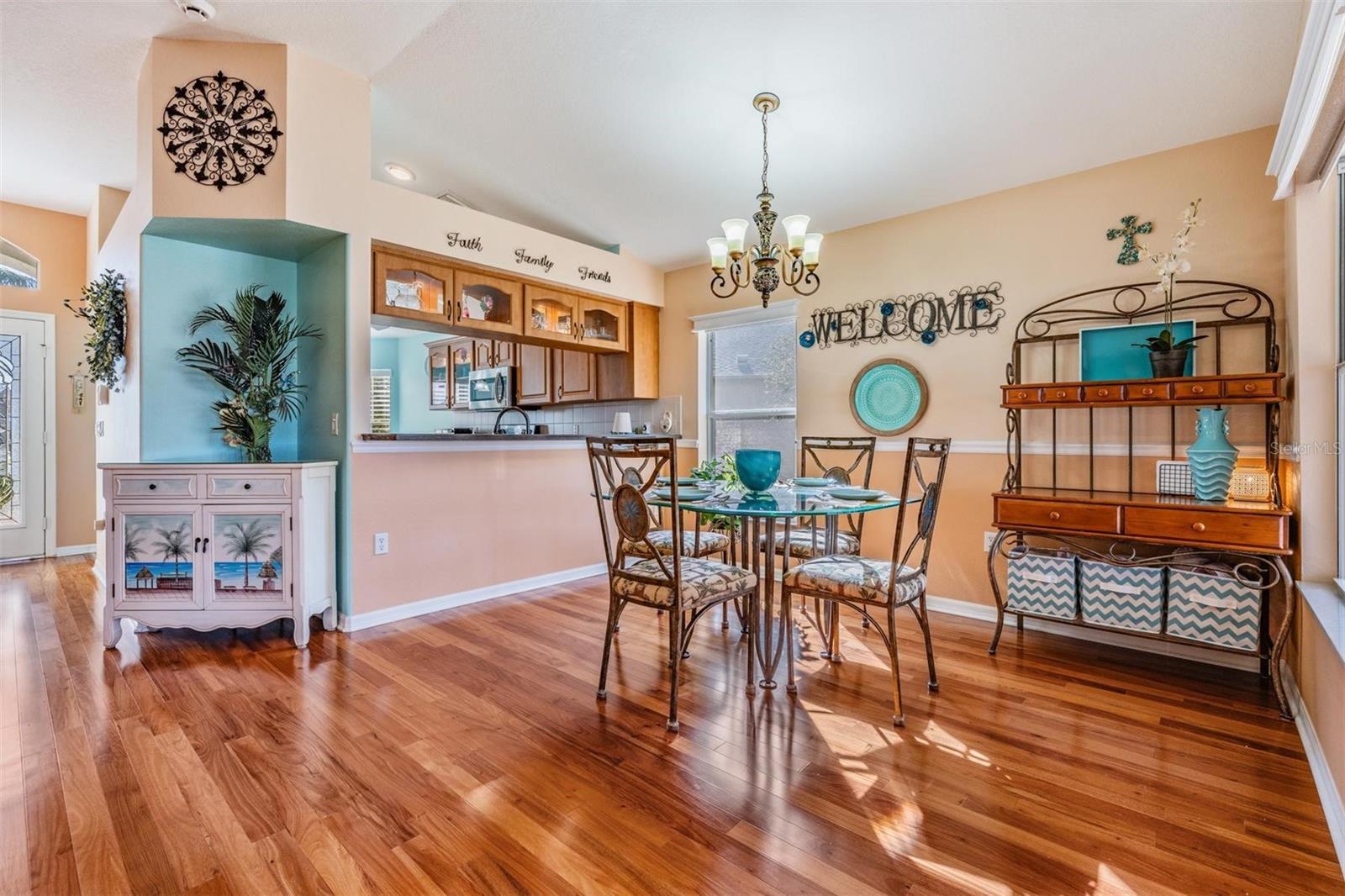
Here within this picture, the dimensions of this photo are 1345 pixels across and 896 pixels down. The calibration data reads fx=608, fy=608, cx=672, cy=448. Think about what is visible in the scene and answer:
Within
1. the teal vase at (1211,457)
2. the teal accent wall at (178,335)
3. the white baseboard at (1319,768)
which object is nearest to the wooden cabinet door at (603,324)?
Answer: the teal accent wall at (178,335)

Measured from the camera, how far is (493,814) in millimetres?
1641

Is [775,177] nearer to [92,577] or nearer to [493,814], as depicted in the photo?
[493,814]

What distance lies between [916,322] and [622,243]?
2247 mm

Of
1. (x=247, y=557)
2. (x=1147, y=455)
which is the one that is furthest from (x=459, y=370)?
(x=1147, y=455)

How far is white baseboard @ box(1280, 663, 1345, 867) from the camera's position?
4.93 feet

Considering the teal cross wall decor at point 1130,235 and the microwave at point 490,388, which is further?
the microwave at point 490,388

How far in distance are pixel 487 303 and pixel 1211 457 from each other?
152 inches

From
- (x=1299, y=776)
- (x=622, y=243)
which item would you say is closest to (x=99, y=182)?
(x=622, y=243)

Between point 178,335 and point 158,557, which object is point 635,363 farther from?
point 158,557

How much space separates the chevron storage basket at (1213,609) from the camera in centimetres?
239

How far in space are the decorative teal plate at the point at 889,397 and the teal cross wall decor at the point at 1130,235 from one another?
1108mm

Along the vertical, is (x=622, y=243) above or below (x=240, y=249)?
above

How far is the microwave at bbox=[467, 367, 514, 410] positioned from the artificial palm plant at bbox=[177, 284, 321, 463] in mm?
2682

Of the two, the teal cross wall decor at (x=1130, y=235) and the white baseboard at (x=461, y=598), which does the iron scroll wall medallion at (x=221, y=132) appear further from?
the teal cross wall decor at (x=1130, y=235)
